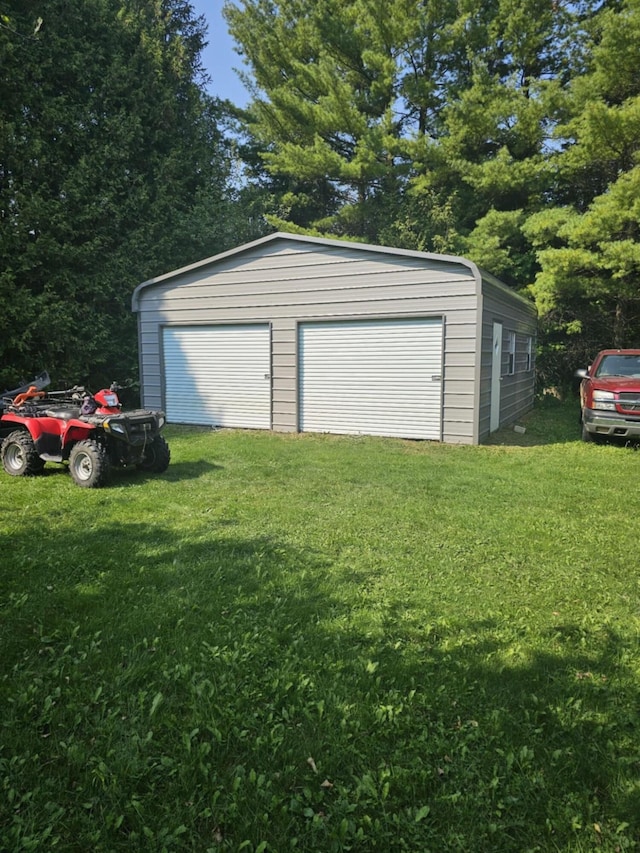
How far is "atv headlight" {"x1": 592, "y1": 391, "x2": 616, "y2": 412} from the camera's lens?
888 centimetres

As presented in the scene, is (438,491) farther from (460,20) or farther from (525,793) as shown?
(460,20)

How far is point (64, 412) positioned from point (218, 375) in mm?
5226

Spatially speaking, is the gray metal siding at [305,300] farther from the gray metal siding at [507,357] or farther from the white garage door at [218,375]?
the gray metal siding at [507,357]

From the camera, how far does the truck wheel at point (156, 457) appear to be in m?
6.77

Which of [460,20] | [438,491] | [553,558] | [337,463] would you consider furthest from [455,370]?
[460,20]

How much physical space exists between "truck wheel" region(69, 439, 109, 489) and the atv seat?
387 mm

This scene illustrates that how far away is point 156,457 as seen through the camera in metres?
6.79

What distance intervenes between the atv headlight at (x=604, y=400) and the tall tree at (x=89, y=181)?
11520 millimetres

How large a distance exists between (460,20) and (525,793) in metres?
22.9

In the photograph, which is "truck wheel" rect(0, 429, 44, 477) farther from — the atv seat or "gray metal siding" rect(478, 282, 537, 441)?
"gray metal siding" rect(478, 282, 537, 441)

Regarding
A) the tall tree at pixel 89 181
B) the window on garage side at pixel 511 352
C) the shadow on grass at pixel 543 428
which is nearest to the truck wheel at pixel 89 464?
the shadow on grass at pixel 543 428

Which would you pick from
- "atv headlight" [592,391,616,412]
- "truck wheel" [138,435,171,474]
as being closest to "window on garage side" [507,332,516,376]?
"atv headlight" [592,391,616,412]

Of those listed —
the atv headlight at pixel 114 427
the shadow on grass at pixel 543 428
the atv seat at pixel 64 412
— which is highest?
the atv seat at pixel 64 412

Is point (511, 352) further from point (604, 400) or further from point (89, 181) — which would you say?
point (89, 181)
